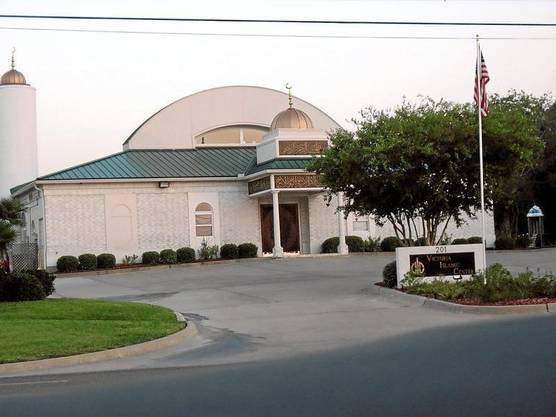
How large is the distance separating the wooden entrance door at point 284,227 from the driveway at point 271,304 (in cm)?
561

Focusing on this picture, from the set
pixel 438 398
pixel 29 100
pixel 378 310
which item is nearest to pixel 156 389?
pixel 438 398

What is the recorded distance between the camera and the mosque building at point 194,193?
40906mm

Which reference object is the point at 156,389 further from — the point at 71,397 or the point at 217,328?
the point at 217,328

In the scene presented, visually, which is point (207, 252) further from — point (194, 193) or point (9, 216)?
point (9, 216)

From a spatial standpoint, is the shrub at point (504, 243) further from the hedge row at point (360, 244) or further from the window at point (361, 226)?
the window at point (361, 226)

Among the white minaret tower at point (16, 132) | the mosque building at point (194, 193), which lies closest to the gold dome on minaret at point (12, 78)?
the white minaret tower at point (16, 132)

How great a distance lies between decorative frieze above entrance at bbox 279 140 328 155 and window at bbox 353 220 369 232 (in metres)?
4.69

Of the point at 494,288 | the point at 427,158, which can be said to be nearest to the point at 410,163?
the point at 427,158

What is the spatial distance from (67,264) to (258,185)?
961 centimetres

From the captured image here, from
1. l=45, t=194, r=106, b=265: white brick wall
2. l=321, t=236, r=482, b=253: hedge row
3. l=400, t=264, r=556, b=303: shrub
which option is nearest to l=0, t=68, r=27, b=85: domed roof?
l=45, t=194, r=106, b=265: white brick wall

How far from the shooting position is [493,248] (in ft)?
152

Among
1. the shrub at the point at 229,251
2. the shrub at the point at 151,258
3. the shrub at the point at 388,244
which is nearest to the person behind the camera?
the shrub at the point at 151,258

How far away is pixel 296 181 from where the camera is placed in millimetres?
41062

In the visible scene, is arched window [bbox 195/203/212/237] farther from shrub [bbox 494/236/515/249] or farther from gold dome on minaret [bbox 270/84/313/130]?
shrub [bbox 494/236/515/249]
